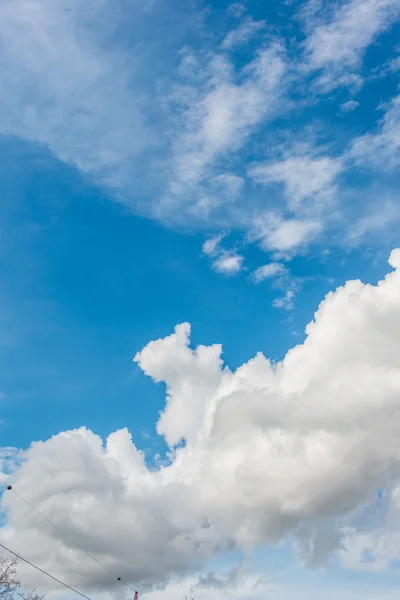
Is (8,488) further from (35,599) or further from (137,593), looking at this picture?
(35,599)

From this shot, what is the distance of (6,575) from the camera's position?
209ft

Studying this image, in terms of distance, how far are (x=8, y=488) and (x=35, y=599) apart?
58.4 metres

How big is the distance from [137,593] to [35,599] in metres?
19.4

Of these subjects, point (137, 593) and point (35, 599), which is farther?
point (35, 599)

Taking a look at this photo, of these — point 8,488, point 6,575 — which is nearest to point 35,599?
point 6,575

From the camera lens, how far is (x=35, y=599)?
282ft

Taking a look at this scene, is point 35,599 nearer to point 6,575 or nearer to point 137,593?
point 137,593

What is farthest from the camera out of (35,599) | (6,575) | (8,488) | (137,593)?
(35,599)

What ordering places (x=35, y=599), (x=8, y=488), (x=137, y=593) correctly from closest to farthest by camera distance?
(x=8, y=488)
(x=137, y=593)
(x=35, y=599)

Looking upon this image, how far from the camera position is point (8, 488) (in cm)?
3953

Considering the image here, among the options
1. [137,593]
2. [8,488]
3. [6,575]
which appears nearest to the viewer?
[8,488]

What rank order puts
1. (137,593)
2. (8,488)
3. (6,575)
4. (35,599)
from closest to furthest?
(8,488) < (6,575) < (137,593) < (35,599)

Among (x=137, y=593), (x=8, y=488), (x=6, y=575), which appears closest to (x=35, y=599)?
(x=137, y=593)

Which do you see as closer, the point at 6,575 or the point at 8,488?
the point at 8,488
